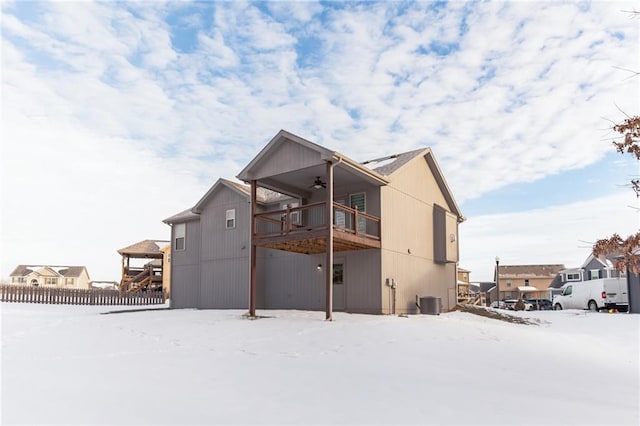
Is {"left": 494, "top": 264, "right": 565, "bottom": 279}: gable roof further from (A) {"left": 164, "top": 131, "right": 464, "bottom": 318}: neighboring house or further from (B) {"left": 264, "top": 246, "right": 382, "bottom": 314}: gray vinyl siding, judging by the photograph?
(B) {"left": 264, "top": 246, "right": 382, "bottom": 314}: gray vinyl siding

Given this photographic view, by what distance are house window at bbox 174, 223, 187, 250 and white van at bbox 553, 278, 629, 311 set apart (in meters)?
24.6

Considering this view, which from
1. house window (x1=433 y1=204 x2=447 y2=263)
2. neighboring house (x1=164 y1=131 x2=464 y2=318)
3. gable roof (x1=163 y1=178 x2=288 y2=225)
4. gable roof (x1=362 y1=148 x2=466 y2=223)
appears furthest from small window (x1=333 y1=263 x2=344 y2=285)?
house window (x1=433 y1=204 x2=447 y2=263)

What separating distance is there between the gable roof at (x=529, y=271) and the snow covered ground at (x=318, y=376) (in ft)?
204

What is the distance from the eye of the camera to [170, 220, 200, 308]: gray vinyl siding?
82.3 ft

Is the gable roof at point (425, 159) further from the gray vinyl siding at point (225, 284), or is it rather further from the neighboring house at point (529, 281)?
the neighboring house at point (529, 281)

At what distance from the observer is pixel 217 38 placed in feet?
57.4

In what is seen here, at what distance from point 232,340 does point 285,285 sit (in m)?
8.96

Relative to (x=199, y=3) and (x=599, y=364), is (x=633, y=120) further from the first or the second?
(x=199, y=3)

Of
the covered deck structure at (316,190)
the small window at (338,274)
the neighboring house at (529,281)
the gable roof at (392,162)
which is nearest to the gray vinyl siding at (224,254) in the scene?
the covered deck structure at (316,190)

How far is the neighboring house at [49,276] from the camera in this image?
76938mm

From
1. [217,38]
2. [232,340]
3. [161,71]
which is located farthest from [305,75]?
[232,340]

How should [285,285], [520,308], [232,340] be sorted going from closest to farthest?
[232,340] → [285,285] → [520,308]

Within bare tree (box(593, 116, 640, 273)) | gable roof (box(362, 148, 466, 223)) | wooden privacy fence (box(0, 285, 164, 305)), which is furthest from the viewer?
wooden privacy fence (box(0, 285, 164, 305))

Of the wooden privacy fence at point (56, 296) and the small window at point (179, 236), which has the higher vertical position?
the small window at point (179, 236)
